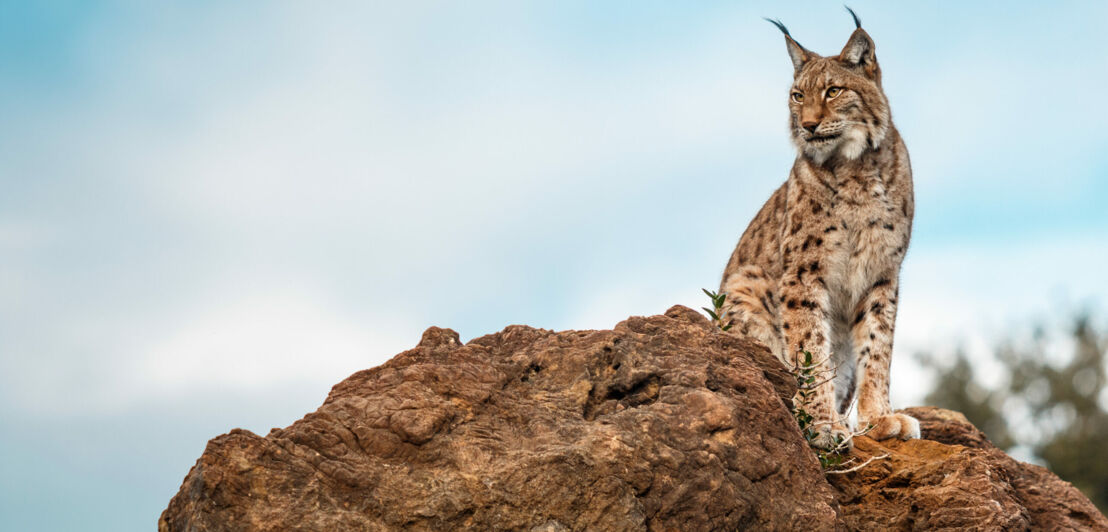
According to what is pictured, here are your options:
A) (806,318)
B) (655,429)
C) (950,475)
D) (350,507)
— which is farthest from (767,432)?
(806,318)

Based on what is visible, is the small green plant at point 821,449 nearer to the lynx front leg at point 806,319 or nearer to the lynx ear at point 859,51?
the lynx front leg at point 806,319

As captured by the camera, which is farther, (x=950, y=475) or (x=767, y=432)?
(x=950, y=475)

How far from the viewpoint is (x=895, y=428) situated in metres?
7.67

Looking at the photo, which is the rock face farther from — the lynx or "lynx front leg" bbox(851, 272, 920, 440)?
the lynx

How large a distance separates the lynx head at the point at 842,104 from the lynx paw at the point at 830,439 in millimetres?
2787

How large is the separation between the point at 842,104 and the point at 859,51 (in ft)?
1.96

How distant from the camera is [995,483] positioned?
20.3ft

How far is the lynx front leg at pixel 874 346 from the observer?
27.1ft

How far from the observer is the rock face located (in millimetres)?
4617

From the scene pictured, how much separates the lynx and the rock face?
242 centimetres

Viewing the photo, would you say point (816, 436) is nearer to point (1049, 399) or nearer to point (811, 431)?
point (811, 431)

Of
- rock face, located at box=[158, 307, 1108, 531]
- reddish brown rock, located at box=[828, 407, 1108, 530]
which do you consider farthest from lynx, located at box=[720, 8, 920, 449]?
rock face, located at box=[158, 307, 1108, 531]

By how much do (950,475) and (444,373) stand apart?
3212 mm

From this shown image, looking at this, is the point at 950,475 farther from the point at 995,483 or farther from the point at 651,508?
the point at 651,508
